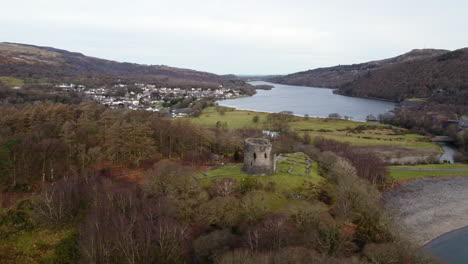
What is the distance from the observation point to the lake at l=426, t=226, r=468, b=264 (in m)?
25.3

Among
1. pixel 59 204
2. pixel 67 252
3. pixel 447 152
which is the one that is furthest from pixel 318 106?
pixel 67 252

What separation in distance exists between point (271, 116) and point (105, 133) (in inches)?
1790

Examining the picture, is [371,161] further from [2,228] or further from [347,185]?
[2,228]

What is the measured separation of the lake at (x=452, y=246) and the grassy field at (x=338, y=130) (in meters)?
30.0

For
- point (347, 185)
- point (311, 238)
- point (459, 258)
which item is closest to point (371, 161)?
point (347, 185)

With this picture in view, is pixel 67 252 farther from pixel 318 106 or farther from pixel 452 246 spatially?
pixel 318 106

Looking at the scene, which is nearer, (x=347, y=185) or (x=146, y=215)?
(x=146, y=215)

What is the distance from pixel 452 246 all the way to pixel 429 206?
29.9 ft

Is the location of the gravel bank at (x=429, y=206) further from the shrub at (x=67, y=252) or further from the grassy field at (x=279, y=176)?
the shrub at (x=67, y=252)

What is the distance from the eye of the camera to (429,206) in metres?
35.6

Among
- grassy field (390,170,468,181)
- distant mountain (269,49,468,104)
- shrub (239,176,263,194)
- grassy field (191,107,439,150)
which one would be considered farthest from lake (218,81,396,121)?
shrub (239,176,263,194)

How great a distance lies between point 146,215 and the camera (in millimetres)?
23125

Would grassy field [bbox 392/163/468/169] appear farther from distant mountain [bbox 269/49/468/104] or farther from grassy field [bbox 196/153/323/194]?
distant mountain [bbox 269/49/468/104]

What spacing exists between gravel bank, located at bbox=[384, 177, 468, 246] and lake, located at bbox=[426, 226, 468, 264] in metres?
0.58
